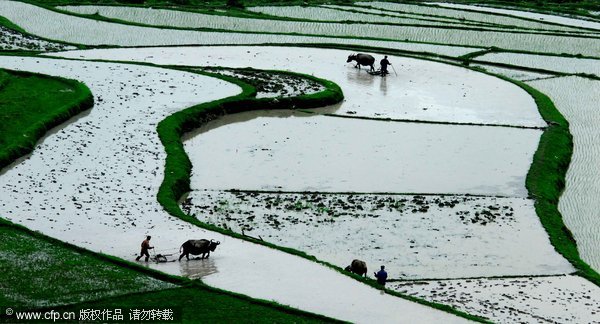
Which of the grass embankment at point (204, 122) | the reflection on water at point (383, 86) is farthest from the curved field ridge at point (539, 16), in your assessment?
the grass embankment at point (204, 122)

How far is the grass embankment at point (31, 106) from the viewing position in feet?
64.2

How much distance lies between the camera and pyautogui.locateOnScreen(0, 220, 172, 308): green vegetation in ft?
41.3

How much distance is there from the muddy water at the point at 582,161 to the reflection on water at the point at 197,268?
236 inches

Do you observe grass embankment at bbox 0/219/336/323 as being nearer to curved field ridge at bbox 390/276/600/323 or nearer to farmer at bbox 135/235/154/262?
farmer at bbox 135/235/154/262

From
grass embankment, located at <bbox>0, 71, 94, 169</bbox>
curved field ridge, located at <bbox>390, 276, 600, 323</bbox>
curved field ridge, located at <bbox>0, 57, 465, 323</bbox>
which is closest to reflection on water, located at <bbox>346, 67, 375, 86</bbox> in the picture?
curved field ridge, located at <bbox>0, 57, 465, 323</bbox>

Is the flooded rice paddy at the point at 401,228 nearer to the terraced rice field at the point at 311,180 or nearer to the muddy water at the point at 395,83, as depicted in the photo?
the terraced rice field at the point at 311,180

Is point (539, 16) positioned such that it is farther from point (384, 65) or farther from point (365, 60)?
point (384, 65)

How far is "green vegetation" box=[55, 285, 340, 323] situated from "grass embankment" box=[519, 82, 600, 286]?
5073mm

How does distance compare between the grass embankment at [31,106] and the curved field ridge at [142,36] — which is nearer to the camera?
the grass embankment at [31,106]

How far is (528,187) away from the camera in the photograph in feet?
64.7

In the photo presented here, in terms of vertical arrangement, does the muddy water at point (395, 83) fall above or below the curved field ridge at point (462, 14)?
above

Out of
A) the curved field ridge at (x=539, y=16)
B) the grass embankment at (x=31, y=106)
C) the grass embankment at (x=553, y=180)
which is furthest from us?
the curved field ridge at (x=539, y=16)

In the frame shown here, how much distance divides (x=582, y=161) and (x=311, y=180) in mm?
6160

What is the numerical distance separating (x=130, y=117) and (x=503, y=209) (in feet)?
27.3
